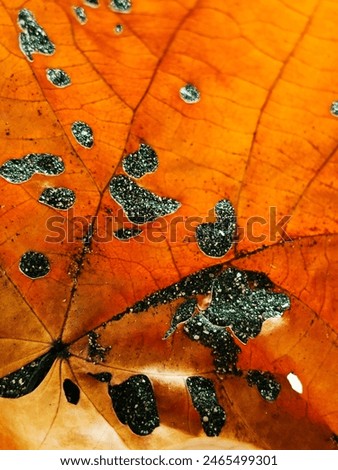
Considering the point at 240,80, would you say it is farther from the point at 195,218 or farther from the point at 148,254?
the point at 148,254

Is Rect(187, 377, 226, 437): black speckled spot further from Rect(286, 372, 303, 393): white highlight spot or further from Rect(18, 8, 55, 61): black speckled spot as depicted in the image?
Rect(18, 8, 55, 61): black speckled spot

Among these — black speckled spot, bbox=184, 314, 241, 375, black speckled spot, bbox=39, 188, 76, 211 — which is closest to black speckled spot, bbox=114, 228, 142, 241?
black speckled spot, bbox=39, 188, 76, 211

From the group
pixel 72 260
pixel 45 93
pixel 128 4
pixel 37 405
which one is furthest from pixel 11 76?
pixel 37 405

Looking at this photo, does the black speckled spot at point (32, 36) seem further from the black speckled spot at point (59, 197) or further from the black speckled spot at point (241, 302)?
the black speckled spot at point (241, 302)

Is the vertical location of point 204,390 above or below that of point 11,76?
below

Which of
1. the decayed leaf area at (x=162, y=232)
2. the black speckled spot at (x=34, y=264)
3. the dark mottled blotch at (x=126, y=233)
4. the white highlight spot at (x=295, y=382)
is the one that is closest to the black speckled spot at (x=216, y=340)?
the decayed leaf area at (x=162, y=232)

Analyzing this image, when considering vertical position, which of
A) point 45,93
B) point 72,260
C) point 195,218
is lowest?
point 72,260

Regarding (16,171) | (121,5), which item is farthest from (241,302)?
(121,5)
